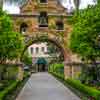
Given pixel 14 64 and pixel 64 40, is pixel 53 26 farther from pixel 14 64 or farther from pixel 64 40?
pixel 14 64

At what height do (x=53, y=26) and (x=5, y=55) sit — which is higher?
(x=53, y=26)

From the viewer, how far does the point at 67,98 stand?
32.3 m

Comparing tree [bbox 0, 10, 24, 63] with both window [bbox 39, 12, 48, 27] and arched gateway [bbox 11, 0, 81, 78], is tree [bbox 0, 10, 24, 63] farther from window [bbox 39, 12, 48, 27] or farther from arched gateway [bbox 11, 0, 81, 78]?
window [bbox 39, 12, 48, 27]

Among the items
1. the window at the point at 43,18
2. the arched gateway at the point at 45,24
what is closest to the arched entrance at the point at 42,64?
the arched gateway at the point at 45,24

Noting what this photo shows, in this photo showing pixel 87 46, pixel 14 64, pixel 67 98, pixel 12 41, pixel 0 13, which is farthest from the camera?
pixel 14 64

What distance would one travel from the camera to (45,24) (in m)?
60.3

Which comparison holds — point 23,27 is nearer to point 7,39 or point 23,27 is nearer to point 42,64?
point 7,39

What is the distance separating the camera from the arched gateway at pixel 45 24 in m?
58.6

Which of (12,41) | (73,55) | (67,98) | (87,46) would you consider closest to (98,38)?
(87,46)

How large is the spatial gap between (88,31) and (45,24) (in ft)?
64.4

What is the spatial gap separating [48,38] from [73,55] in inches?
147

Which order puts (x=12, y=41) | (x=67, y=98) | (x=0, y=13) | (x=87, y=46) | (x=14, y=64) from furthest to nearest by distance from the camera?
(x=14, y=64) → (x=12, y=41) → (x=87, y=46) → (x=0, y=13) → (x=67, y=98)

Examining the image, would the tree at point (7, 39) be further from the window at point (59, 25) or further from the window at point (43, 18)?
the window at point (59, 25)

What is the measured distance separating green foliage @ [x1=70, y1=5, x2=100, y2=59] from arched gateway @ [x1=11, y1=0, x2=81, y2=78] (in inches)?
573
